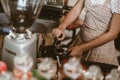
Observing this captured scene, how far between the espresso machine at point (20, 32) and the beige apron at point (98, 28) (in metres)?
0.42

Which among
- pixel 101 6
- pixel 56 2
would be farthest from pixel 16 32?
pixel 56 2

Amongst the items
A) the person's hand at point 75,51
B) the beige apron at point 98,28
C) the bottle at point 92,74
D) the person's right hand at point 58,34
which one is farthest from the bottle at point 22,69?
the beige apron at point 98,28

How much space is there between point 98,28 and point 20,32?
2.00 feet

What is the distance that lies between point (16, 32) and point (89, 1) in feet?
1.93

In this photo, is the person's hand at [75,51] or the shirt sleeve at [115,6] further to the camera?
the shirt sleeve at [115,6]

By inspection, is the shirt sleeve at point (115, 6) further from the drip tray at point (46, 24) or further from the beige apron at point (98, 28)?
the drip tray at point (46, 24)

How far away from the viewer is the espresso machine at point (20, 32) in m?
1.02

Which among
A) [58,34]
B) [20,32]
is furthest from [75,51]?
[20,32]

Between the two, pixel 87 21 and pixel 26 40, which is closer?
pixel 26 40

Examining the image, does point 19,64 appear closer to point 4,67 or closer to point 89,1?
point 4,67

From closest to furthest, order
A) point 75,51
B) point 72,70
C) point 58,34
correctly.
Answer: point 72,70
point 75,51
point 58,34

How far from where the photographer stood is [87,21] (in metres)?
1.57

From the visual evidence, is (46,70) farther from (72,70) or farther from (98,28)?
(98,28)

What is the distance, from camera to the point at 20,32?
1.07m
